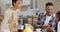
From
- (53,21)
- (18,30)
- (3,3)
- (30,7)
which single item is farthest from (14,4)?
(30,7)

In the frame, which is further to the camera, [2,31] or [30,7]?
[30,7]

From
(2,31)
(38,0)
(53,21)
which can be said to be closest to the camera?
(2,31)

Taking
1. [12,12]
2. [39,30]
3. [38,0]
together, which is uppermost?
[38,0]

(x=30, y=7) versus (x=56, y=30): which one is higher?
(x=30, y=7)

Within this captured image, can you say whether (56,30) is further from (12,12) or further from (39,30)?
(12,12)

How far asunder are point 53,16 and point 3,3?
24.4 inches

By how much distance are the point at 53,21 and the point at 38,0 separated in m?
1.07

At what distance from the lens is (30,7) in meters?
2.05

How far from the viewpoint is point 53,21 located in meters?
1.15

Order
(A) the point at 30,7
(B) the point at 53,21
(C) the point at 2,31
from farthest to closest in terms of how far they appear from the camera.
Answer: (A) the point at 30,7 → (B) the point at 53,21 → (C) the point at 2,31

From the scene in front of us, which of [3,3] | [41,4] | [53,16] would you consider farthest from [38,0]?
[53,16]

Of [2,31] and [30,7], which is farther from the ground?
[30,7]

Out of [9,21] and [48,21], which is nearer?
[9,21]

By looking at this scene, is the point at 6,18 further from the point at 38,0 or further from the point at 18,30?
the point at 38,0
